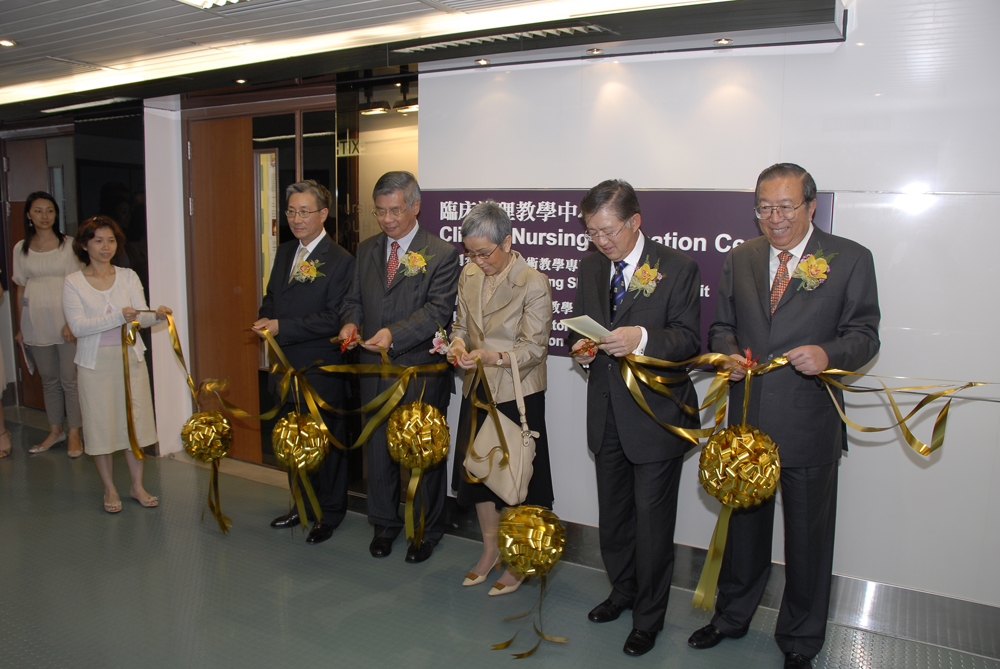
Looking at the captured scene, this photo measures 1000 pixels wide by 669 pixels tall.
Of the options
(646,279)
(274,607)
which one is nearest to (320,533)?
(274,607)

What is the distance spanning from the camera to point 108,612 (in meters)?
3.27

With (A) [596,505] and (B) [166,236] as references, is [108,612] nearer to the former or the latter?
(A) [596,505]

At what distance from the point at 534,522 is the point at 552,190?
1.80 meters

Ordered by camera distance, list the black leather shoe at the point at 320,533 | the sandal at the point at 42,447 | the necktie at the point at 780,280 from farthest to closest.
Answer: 1. the sandal at the point at 42,447
2. the black leather shoe at the point at 320,533
3. the necktie at the point at 780,280

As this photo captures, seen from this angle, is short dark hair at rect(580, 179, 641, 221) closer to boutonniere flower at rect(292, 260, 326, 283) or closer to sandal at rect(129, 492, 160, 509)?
boutonniere flower at rect(292, 260, 326, 283)

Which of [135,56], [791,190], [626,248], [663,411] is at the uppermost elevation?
[135,56]

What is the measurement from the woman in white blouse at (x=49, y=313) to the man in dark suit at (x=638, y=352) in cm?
449

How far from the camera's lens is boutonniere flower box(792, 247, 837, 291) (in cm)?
271

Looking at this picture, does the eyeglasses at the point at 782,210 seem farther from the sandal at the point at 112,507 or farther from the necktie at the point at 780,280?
the sandal at the point at 112,507

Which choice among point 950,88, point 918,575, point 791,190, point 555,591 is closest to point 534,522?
point 555,591

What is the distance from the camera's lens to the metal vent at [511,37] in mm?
3213

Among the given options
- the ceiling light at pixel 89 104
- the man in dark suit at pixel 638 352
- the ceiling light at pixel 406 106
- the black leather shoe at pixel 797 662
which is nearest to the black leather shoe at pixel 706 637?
the man in dark suit at pixel 638 352

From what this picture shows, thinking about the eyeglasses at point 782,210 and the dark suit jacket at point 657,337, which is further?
the dark suit jacket at point 657,337

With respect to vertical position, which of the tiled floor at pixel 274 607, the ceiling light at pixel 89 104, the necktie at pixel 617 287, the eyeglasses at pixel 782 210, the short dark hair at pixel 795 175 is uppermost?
the ceiling light at pixel 89 104
